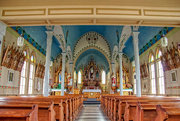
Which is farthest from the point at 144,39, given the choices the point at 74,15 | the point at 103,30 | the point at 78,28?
the point at 74,15

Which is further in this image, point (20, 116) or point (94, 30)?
point (94, 30)

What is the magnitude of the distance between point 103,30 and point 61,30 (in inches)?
261

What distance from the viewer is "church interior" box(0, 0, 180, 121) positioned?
122 inches

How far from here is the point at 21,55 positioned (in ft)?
35.9

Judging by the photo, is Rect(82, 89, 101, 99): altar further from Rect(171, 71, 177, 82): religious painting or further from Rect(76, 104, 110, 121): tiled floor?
Rect(76, 104, 110, 121): tiled floor

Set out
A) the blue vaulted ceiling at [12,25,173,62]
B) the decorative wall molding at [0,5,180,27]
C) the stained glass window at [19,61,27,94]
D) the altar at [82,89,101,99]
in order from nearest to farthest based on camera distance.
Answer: the decorative wall molding at [0,5,180,27], the stained glass window at [19,61,27,94], the blue vaulted ceiling at [12,25,173,62], the altar at [82,89,101,99]

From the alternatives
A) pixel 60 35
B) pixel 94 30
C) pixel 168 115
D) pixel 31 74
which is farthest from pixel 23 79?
pixel 168 115

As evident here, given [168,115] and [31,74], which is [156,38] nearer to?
[31,74]

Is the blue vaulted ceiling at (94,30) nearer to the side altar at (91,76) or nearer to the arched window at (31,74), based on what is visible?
the arched window at (31,74)

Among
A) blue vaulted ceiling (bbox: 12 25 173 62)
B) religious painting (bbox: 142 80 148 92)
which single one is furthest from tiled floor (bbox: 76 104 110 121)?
religious painting (bbox: 142 80 148 92)

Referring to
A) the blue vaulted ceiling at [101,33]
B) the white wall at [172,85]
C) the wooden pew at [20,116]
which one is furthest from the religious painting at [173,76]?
the wooden pew at [20,116]

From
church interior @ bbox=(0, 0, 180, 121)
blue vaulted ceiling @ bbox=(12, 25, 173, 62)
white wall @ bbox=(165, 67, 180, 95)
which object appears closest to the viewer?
church interior @ bbox=(0, 0, 180, 121)

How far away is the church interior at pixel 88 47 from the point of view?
10.2 feet

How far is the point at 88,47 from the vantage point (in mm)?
20234
